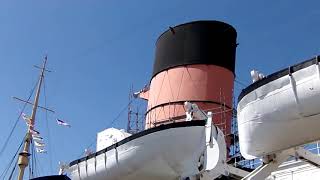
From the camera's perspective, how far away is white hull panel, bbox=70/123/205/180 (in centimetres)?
727

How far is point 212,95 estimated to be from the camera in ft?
31.1

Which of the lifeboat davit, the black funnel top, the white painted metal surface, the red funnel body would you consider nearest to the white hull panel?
the lifeboat davit

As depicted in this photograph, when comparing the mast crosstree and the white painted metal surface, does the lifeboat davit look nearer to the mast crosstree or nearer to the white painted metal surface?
the white painted metal surface

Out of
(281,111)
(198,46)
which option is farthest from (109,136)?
(281,111)

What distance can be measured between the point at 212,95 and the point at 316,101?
15.0ft

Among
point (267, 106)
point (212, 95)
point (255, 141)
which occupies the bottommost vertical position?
point (255, 141)

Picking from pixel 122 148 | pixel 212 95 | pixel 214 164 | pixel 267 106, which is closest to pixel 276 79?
pixel 267 106

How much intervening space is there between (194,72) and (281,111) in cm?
460

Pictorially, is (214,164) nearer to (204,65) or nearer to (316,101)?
(316,101)

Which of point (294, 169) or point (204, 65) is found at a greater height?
point (204, 65)

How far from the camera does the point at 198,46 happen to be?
10.1 meters

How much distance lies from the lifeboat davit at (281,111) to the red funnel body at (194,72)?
11.1ft

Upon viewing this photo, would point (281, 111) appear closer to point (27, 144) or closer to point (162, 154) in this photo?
point (162, 154)

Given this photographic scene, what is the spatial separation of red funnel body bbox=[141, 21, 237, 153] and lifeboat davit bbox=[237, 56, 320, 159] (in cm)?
337
